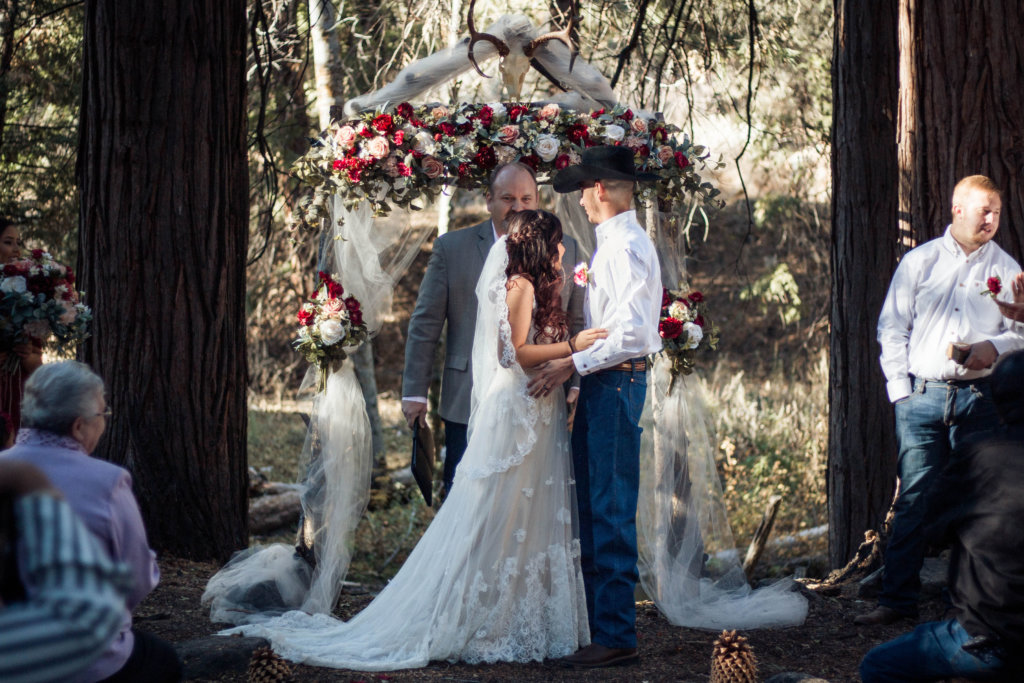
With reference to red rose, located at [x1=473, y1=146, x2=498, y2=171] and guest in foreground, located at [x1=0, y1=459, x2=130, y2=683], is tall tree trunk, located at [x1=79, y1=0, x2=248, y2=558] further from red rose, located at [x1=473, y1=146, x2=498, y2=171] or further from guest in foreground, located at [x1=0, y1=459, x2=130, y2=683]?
guest in foreground, located at [x1=0, y1=459, x2=130, y2=683]

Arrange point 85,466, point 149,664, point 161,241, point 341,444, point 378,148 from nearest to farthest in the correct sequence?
point 85,466 → point 149,664 → point 378,148 → point 341,444 → point 161,241

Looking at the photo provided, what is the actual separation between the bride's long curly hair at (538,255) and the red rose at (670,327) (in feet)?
4.08

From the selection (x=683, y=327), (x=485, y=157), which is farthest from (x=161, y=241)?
(x=683, y=327)

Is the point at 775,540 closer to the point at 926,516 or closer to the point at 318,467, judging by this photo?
the point at 318,467

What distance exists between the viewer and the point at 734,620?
17.7ft

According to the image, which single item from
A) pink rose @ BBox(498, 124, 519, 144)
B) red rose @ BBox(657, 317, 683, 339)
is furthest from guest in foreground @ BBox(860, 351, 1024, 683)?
pink rose @ BBox(498, 124, 519, 144)

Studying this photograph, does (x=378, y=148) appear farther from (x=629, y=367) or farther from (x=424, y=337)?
(x=629, y=367)

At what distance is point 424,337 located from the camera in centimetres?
515

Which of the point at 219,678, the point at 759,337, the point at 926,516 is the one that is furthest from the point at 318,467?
the point at 759,337

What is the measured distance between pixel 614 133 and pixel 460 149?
2.72 ft

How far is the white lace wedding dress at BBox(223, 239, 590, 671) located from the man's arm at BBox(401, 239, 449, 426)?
0.44m

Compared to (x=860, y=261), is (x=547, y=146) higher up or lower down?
higher up

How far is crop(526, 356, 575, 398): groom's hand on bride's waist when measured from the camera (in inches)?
178

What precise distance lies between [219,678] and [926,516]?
2.75 metres
